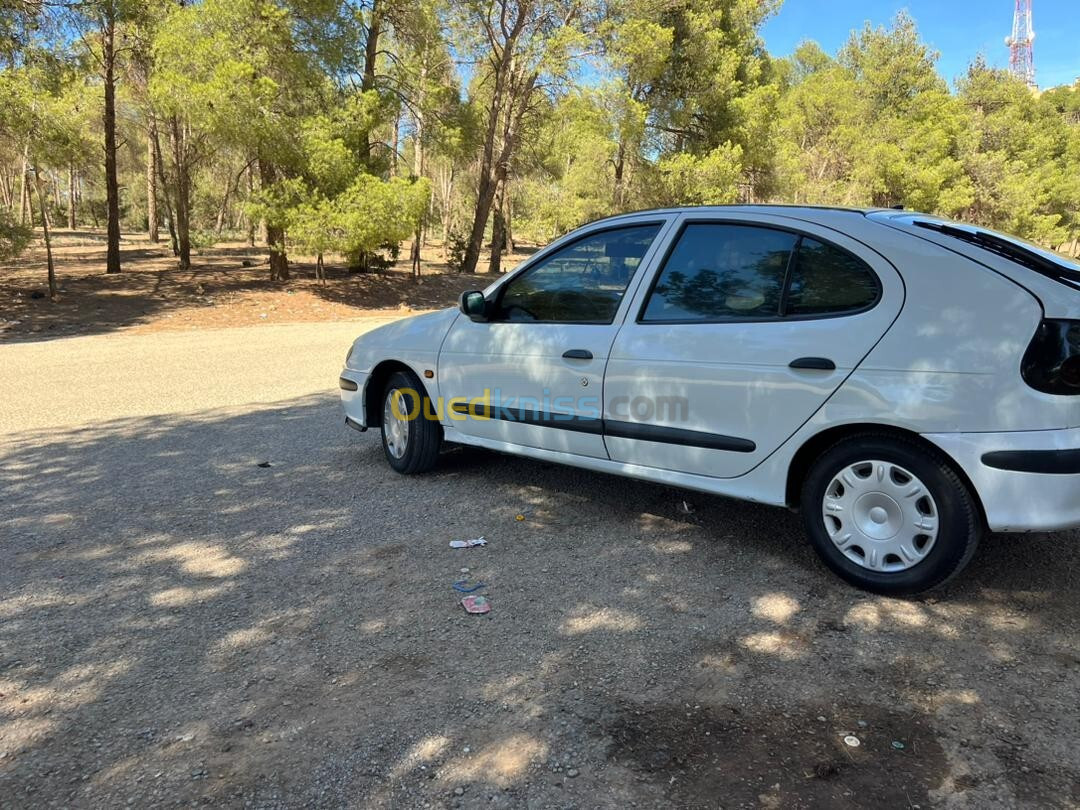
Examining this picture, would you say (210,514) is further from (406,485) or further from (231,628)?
(231,628)

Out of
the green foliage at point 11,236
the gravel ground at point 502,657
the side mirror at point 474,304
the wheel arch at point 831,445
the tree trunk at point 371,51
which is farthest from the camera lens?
the tree trunk at point 371,51

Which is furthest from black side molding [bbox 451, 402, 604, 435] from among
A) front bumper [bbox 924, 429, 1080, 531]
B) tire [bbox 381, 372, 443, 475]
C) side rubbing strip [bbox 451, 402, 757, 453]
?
front bumper [bbox 924, 429, 1080, 531]

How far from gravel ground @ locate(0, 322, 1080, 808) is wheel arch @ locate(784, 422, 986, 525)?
0.44 m

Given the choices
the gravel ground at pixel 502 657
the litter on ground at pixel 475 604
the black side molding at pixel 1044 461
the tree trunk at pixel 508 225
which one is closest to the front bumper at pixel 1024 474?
the black side molding at pixel 1044 461

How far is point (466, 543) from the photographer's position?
4078mm

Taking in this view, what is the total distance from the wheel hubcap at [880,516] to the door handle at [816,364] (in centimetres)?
43

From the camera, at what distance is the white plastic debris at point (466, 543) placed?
404cm

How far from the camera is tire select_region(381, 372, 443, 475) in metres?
5.14

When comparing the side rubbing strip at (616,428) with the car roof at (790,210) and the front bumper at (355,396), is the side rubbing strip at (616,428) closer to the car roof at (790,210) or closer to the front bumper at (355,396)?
the front bumper at (355,396)

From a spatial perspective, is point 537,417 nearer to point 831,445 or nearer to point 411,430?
point 411,430

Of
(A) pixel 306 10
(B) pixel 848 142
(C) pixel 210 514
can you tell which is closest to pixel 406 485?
(C) pixel 210 514

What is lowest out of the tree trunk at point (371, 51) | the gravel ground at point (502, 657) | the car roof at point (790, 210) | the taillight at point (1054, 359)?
the gravel ground at point (502, 657)

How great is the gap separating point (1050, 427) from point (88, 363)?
11.5 metres

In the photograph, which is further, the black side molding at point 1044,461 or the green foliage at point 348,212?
the green foliage at point 348,212
